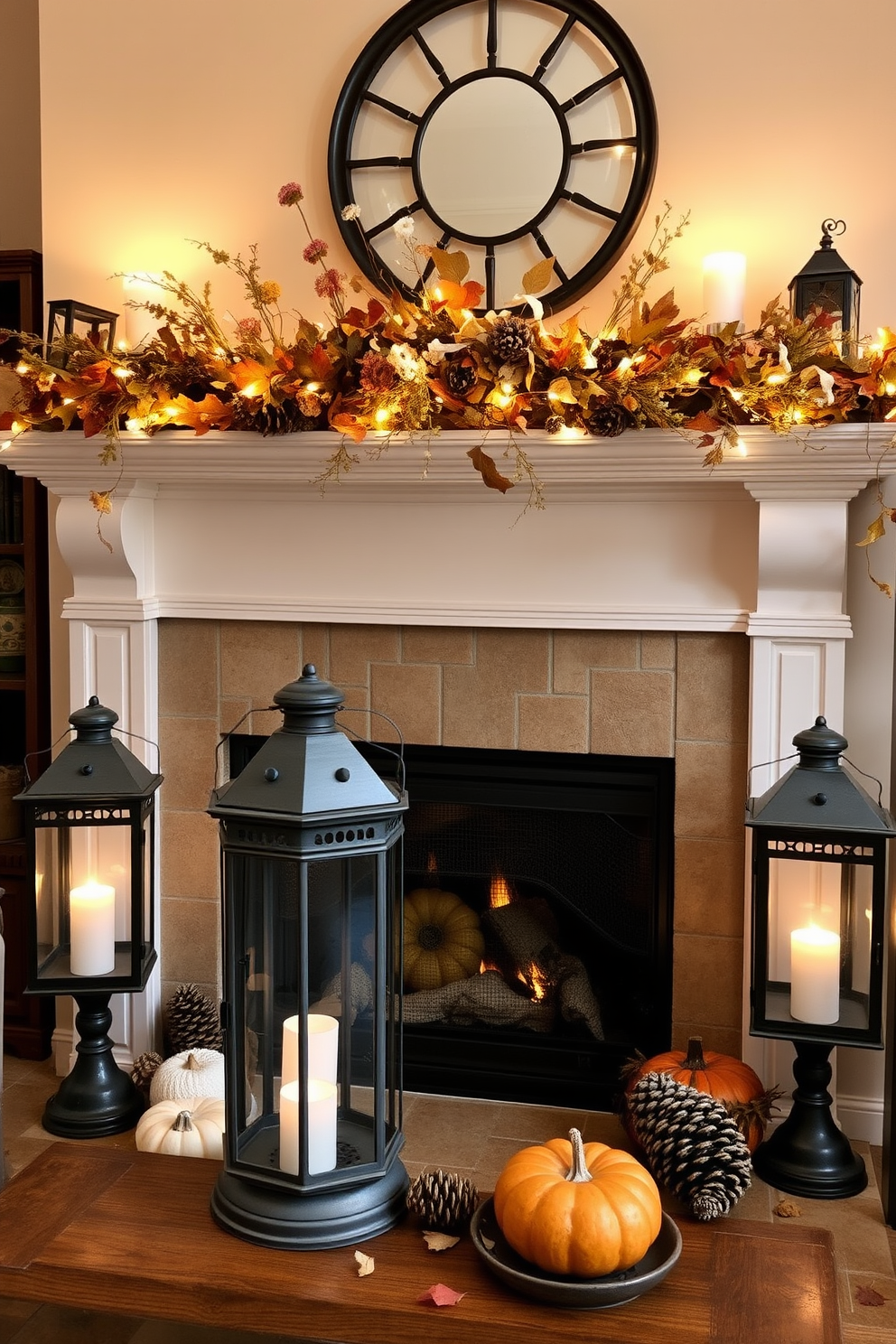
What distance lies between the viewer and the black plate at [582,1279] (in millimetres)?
1390

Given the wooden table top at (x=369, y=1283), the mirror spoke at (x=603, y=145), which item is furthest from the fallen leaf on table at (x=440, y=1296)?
the mirror spoke at (x=603, y=145)

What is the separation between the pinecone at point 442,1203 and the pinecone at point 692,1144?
66 cm

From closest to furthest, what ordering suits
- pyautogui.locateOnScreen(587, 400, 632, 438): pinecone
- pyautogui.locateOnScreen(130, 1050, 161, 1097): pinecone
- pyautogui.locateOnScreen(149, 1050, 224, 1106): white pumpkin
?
pyautogui.locateOnScreen(587, 400, 632, 438): pinecone, pyautogui.locateOnScreen(149, 1050, 224, 1106): white pumpkin, pyautogui.locateOnScreen(130, 1050, 161, 1097): pinecone

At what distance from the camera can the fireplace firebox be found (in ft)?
8.66

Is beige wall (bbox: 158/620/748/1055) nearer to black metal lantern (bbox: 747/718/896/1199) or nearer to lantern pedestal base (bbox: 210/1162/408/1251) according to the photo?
black metal lantern (bbox: 747/718/896/1199)

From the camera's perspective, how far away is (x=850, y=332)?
7.18 feet

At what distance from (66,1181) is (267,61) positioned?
2206 mm

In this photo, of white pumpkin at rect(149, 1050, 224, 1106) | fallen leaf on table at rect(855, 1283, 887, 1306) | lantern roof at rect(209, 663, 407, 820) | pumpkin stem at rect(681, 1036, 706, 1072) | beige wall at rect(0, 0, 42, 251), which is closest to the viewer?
lantern roof at rect(209, 663, 407, 820)

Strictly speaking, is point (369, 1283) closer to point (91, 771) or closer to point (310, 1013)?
point (310, 1013)

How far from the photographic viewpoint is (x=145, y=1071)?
2.64m

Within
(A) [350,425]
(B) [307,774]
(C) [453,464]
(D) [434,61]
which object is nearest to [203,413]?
(A) [350,425]

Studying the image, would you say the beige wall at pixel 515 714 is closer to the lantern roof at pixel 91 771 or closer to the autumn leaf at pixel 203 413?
the lantern roof at pixel 91 771

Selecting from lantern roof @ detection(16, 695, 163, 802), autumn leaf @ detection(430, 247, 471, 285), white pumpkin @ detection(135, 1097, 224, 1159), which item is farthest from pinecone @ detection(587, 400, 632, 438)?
white pumpkin @ detection(135, 1097, 224, 1159)

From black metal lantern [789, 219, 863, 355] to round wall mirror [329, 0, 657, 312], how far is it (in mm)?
404
